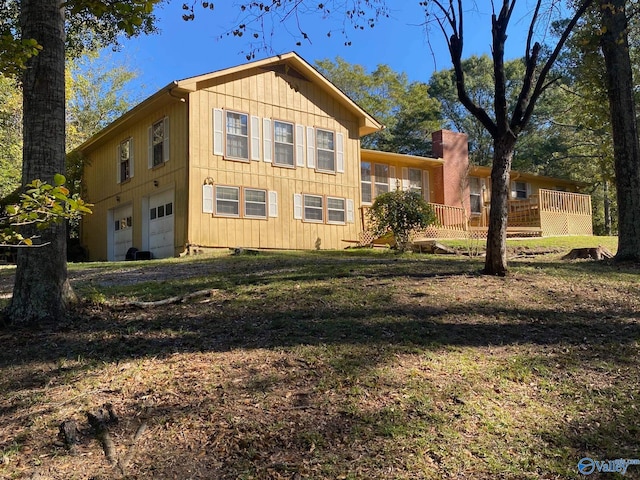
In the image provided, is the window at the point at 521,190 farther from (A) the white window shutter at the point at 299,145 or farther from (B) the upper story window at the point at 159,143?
(B) the upper story window at the point at 159,143

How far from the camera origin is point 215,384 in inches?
140

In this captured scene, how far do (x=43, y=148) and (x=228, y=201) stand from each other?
10106 millimetres

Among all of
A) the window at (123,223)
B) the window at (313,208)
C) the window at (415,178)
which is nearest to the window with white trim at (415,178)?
the window at (415,178)

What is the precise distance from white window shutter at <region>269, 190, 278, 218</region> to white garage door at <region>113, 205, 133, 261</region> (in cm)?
516

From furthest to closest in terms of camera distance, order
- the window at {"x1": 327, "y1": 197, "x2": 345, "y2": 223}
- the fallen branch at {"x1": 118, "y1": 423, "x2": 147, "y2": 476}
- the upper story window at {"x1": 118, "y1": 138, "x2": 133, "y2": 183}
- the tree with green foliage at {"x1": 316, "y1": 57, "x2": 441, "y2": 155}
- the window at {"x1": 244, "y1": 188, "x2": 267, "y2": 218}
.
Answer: the tree with green foliage at {"x1": 316, "y1": 57, "x2": 441, "y2": 155} → the upper story window at {"x1": 118, "y1": 138, "x2": 133, "y2": 183} → the window at {"x1": 327, "y1": 197, "x2": 345, "y2": 223} → the window at {"x1": 244, "y1": 188, "x2": 267, "y2": 218} → the fallen branch at {"x1": 118, "y1": 423, "x2": 147, "y2": 476}

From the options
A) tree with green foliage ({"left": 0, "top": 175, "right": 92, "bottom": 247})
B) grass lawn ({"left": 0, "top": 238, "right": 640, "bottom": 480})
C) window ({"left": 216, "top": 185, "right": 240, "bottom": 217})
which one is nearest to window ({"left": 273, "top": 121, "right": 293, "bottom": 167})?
window ({"left": 216, "top": 185, "right": 240, "bottom": 217})

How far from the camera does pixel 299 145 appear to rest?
16.3m

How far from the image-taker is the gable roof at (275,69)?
1389 centimetres

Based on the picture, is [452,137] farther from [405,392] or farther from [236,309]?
[405,392]

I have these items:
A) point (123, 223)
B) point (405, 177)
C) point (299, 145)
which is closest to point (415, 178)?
point (405, 177)

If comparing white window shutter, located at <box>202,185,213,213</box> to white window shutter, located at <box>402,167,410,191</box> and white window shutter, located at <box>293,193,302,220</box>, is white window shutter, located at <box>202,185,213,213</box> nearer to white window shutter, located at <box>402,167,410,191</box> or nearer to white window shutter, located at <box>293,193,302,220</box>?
white window shutter, located at <box>293,193,302,220</box>

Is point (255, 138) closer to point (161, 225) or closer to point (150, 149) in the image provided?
point (150, 149)

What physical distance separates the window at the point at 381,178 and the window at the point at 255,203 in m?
6.56

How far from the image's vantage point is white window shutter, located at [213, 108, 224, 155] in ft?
47.8
